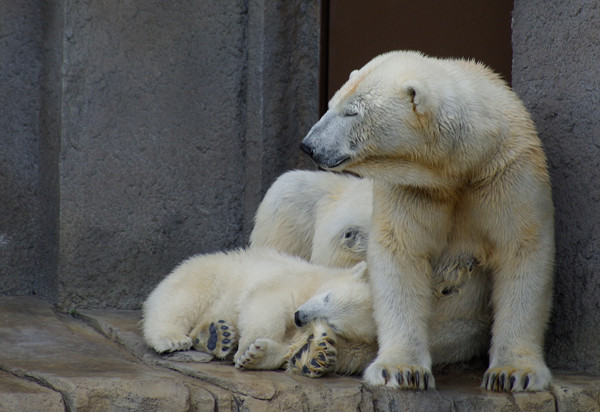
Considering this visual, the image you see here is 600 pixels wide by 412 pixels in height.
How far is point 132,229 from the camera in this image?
16.0 feet

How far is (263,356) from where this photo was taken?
343cm

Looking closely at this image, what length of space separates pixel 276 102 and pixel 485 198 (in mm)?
1911

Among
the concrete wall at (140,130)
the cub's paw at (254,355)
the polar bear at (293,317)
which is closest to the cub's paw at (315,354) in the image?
the polar bear at (293,317)

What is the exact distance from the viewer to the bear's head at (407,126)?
10.4 feet

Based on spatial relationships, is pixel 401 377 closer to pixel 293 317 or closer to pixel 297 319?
pixel 297 319

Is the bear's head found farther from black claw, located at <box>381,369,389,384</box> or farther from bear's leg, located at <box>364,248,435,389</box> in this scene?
black claw, located at <box>381,369,389,384</box>

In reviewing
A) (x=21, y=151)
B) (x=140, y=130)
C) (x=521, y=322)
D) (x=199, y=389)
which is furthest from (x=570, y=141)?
(x=21, y=151)

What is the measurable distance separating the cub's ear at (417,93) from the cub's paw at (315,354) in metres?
0.88

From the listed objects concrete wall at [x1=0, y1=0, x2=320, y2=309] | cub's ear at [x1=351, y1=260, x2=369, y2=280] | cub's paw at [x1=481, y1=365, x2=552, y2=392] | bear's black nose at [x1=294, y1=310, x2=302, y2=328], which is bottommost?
cub's paw at [x1=481, y1=365, x2=552, y2=392]

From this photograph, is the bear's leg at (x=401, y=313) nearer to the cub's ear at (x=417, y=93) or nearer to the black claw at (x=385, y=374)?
the black claw at (x=385, y=374)

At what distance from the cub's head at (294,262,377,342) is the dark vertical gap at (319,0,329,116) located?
1637 mm

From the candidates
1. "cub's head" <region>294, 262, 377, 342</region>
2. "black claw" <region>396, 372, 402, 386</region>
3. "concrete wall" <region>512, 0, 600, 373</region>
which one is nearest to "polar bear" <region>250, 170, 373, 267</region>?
"cub's head" <region>294, 262, 377, 342</region>

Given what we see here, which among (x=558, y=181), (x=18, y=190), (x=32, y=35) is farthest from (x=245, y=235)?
(x=558, y=181)

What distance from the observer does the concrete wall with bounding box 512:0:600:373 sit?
3502 millimetres
